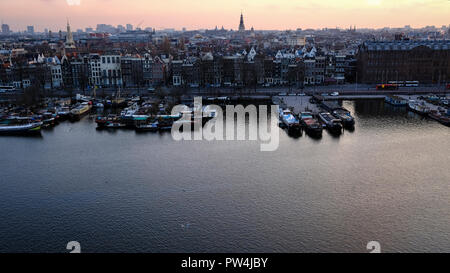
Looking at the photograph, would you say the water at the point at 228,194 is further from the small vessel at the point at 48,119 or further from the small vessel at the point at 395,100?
the small vessel at the point at 395,100

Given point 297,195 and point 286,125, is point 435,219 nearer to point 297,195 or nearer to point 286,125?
point 297,195

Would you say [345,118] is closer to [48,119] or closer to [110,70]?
[48,119]

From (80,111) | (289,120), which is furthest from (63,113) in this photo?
(289,120)
